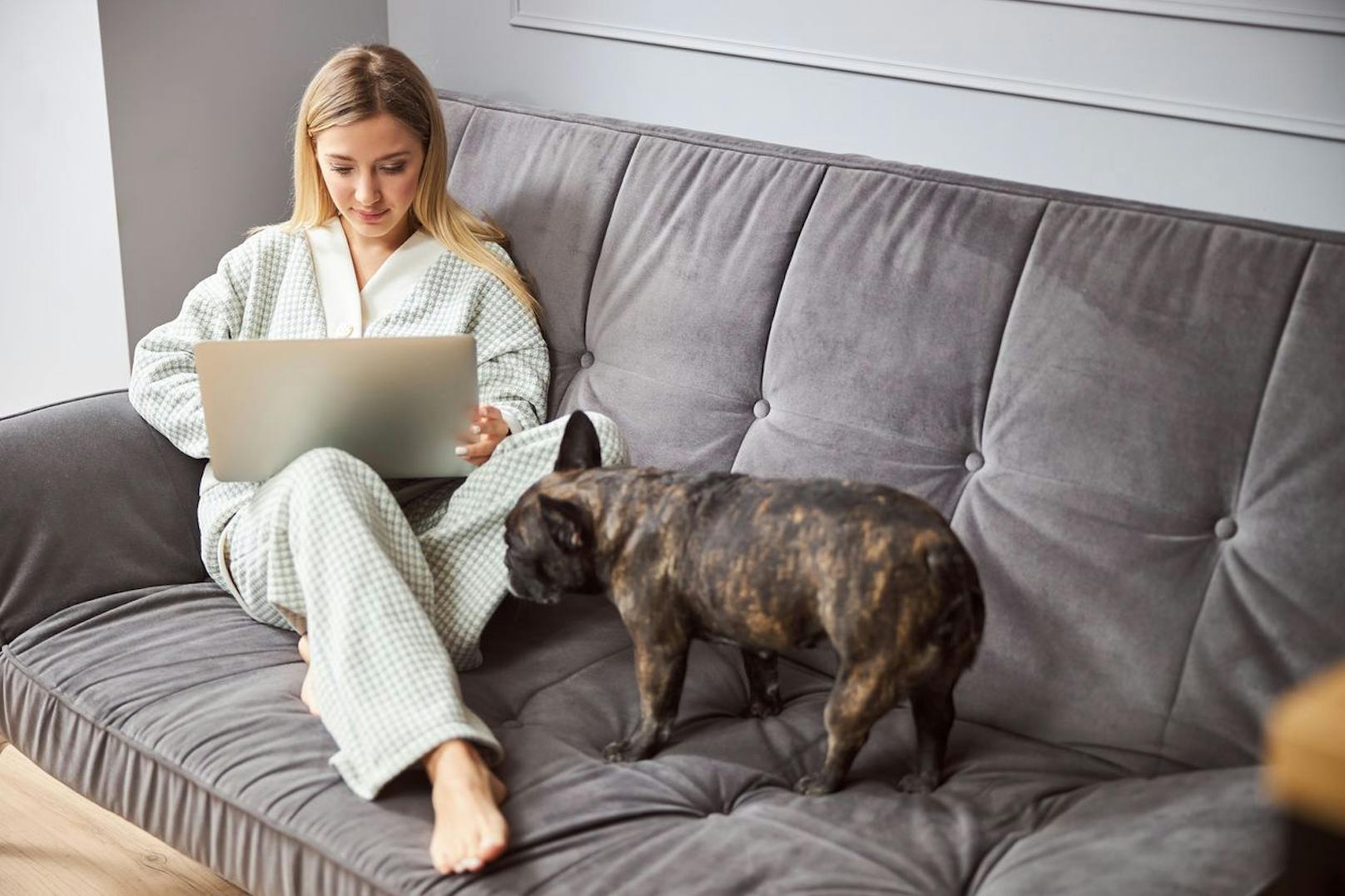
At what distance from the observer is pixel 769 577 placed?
1.40 meters

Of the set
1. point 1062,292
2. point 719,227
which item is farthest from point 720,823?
point 719,227

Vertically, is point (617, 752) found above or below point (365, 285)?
below

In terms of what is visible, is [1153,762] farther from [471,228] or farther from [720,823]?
[471,228]

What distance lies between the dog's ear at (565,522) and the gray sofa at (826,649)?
0.23 m

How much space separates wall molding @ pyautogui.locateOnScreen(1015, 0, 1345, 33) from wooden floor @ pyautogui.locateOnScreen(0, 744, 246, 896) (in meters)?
1.68

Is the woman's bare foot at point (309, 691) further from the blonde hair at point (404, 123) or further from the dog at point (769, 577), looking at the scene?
the blonde hair at point (404, 123)

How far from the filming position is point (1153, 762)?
1512mm

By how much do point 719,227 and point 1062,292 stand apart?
0.49 meters

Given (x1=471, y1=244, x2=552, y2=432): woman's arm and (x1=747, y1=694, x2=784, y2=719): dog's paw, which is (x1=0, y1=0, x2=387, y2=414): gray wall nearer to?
(x1=471, y1=244, x2=552, y2=432): woman's arm

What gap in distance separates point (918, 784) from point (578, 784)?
0.36m

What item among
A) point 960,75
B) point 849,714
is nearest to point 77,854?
point 849,714

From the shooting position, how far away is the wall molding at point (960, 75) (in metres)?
1.74

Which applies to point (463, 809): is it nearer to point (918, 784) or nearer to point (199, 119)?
point (918, 784)

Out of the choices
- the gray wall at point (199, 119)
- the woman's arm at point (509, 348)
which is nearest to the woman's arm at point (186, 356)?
the woman's arm at point (509, 348)
